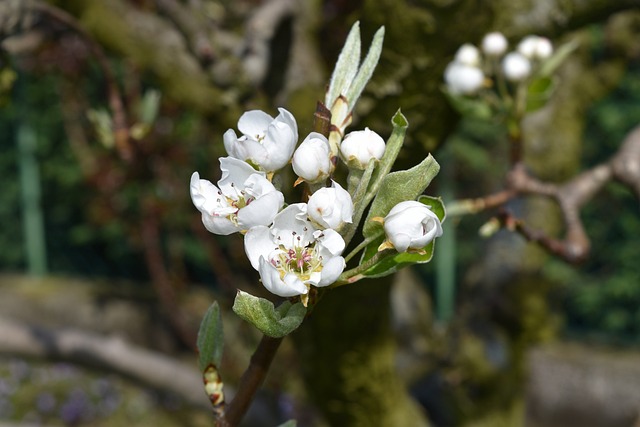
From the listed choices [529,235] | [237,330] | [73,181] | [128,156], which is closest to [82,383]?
[237,330]

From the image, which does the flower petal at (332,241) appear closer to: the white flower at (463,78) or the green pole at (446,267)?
the white flower at (463,78)

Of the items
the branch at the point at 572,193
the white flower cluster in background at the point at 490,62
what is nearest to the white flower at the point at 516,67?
the white flower cluster in background at the point at 490,62

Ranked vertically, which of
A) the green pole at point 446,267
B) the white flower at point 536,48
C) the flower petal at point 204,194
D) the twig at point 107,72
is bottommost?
the flower petal at point 204,194

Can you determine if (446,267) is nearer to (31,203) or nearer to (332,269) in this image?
(31,203)

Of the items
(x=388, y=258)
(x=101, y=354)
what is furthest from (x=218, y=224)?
(x=101, y=354)

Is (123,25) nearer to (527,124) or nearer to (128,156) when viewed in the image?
(128,156)

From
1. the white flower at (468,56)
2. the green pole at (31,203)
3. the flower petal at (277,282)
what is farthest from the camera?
the green pole at (31,203)

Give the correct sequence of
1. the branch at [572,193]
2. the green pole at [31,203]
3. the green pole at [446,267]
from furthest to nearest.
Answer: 1. the green pole at [31,203]
2. the green pole at [446,267]
3. the branch at [572,193]
